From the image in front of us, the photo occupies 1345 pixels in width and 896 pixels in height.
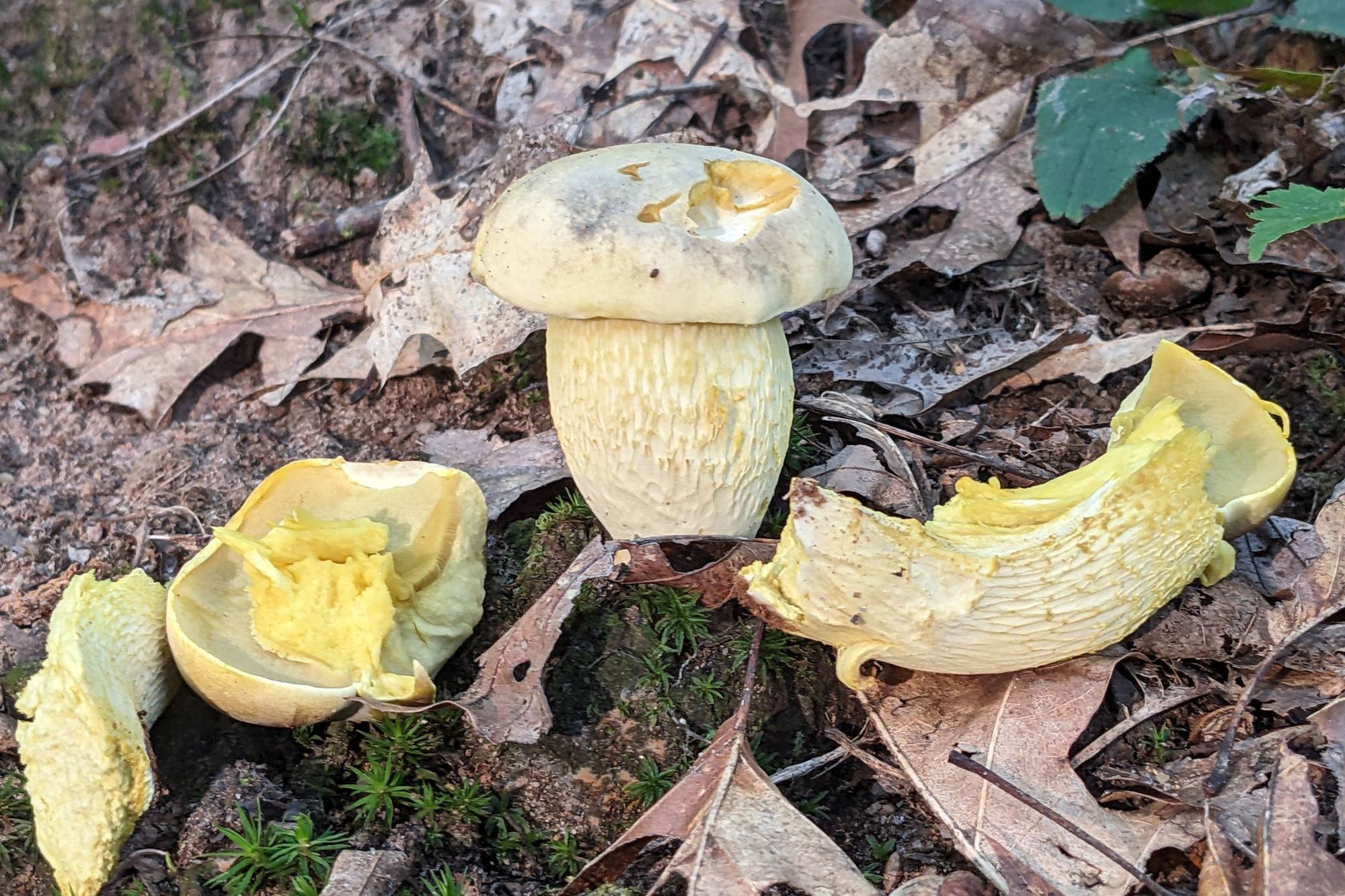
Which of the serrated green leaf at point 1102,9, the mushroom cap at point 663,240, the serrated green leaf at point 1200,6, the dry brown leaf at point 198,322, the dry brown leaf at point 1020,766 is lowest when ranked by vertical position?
the dry brown leaf at point 1020,766

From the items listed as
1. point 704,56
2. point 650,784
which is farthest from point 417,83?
point 650,784

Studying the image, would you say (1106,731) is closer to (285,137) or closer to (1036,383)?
(1036,383)

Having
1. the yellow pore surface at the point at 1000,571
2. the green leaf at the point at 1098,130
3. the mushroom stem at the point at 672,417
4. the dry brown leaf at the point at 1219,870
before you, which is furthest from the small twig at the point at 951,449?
the dry brown leaf at the point at 1219,870

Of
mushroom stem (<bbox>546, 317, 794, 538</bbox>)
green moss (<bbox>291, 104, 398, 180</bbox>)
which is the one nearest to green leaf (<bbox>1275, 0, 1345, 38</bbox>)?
mushroom stem (<bbox>546, 317, 794, 538</bbox>)

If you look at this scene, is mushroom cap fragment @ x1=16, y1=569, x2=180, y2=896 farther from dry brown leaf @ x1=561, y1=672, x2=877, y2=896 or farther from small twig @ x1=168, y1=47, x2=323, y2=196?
small twig @ x1=168, y1=47, x2=323, y2=196

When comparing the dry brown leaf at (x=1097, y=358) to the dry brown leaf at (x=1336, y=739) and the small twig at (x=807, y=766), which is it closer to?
the dry brown leaf at (x=1336, y=739)

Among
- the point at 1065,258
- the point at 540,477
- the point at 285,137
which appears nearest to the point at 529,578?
the point at 540,477
